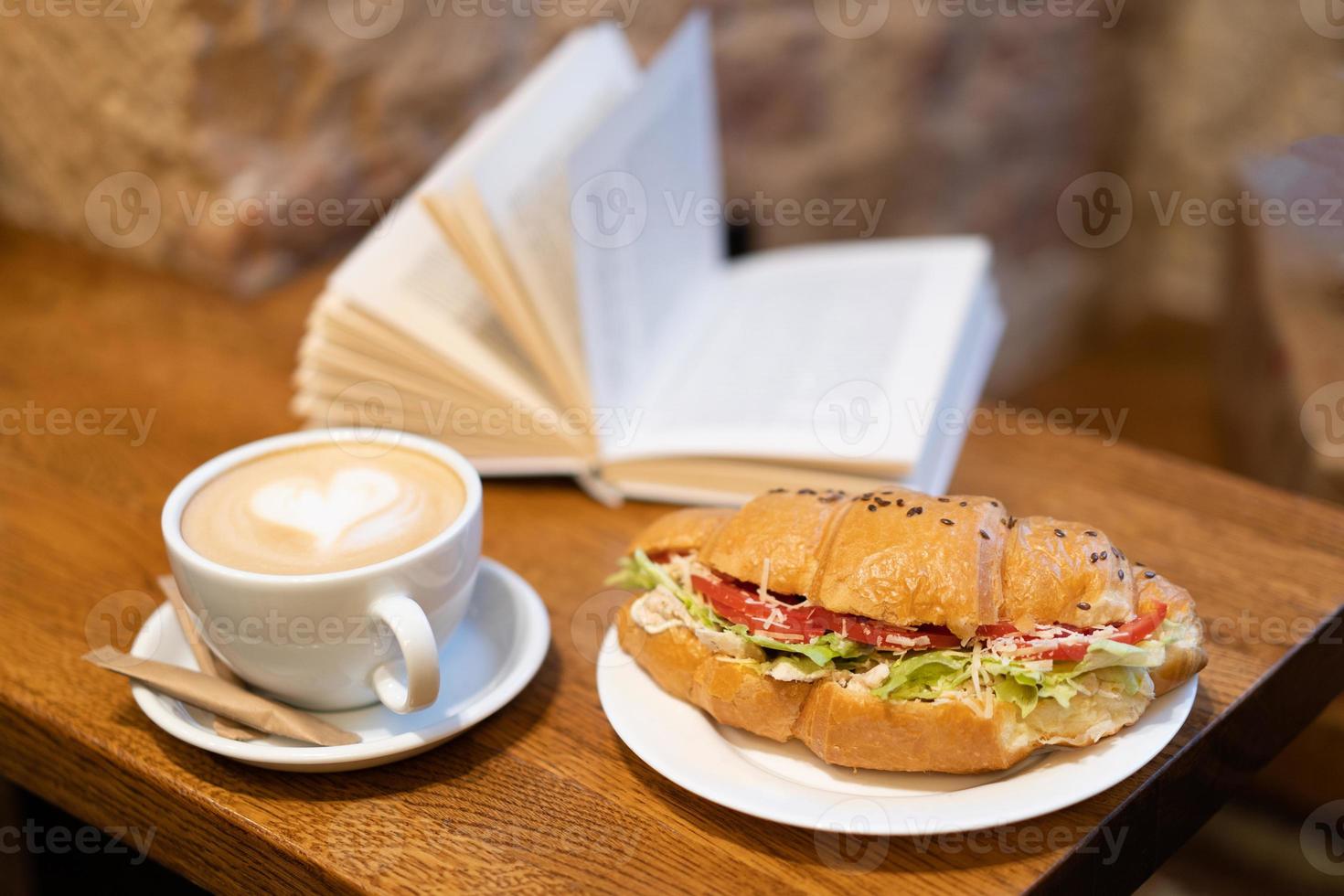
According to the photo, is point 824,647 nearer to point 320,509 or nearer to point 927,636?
point 927,636

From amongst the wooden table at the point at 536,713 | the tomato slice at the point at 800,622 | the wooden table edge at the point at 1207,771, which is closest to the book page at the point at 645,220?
the wooden table at the point at 536,713

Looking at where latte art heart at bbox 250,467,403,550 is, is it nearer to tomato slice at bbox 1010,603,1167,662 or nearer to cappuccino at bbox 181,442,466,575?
cappuccino at bbox 181,442,466,575

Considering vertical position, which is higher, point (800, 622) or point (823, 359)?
point (800, 622)

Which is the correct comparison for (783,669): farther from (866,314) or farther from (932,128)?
(932,128)

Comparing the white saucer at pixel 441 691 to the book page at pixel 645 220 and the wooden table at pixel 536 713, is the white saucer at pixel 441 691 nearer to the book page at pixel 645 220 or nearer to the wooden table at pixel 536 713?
the wooden table at pixel 536 713

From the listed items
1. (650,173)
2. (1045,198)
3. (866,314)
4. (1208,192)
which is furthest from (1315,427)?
(1208,192)

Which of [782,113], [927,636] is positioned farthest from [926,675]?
[782,113]
